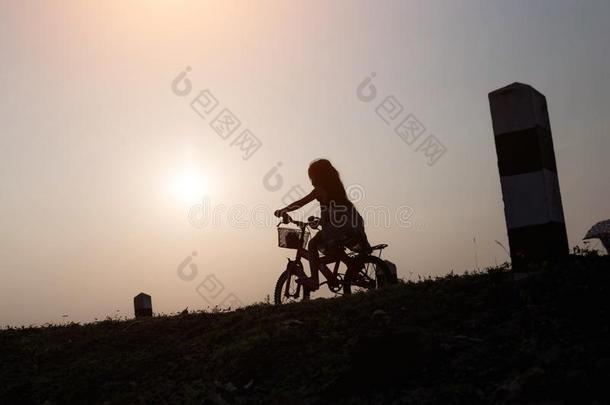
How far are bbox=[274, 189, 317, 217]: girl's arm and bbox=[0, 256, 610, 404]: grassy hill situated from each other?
2.86 meters

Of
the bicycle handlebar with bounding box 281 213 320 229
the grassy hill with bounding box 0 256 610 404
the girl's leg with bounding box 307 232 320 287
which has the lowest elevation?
the grassy hill with bounding box 0 256 610 404

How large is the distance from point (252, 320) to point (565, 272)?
320 cm

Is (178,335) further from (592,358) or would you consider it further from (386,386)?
(592,358)

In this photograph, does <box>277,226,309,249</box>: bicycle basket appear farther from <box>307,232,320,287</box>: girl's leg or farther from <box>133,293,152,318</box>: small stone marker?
<box>133,293,152,318</box>: small stone marker

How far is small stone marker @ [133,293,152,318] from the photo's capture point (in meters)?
15.0

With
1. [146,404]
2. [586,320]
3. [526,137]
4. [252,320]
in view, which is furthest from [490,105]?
[146,404]

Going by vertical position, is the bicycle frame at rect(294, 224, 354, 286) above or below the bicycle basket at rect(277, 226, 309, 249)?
below

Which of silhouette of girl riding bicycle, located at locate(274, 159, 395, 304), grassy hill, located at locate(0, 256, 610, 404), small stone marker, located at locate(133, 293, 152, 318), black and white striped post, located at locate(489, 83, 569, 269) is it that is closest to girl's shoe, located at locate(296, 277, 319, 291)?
silhouette of girl riding bicycle, located at locate(274, 159, 395, 304)

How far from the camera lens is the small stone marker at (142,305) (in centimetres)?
1497

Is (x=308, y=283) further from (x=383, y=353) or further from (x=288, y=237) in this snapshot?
(x=383, y=353)

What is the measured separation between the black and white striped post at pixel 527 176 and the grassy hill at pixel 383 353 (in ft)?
0.95

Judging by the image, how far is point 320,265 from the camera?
9.91 metres

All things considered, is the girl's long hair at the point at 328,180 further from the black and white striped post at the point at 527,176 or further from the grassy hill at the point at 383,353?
the black and white striped post at the point at 527,176

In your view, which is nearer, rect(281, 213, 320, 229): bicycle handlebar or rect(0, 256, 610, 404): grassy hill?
rect(0, 256, 610, 404): grassy hill
